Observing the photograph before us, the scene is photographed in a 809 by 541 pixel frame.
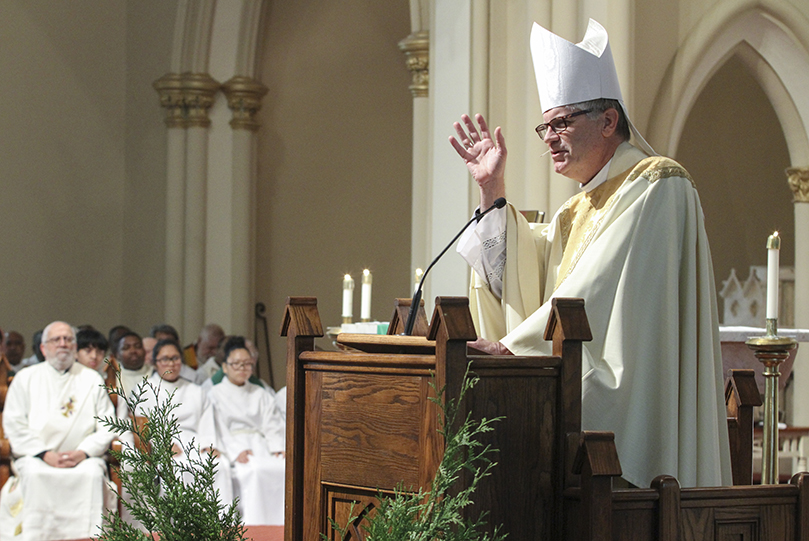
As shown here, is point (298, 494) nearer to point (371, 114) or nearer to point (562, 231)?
point (562, 231)

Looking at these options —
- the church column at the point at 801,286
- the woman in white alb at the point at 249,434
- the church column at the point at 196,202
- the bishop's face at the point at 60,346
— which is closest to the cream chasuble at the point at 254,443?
the woman in white alb at the point at 249,434

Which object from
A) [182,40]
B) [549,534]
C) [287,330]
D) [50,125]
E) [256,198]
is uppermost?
[182,40]

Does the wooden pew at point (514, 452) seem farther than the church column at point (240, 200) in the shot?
No

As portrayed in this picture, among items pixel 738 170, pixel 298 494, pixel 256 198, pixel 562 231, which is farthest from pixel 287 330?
pixel 738 170

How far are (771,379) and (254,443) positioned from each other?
5.29m

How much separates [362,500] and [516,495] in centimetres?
35

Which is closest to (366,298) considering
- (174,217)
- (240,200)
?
(240,200)

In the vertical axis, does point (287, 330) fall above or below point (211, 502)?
above

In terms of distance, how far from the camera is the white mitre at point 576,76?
293 centimetres

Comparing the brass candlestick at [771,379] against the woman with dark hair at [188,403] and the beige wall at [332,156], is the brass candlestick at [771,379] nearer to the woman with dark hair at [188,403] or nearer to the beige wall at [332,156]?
the woman with dark hair at [188,403]

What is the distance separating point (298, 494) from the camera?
2566 mm

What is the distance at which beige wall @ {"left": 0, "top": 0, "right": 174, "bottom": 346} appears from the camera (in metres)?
10.4

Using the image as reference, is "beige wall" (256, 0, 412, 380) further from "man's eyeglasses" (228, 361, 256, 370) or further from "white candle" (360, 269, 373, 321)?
"white candle" (360, 269, 373, 321)

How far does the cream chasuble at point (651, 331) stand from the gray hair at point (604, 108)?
5.6 inches
